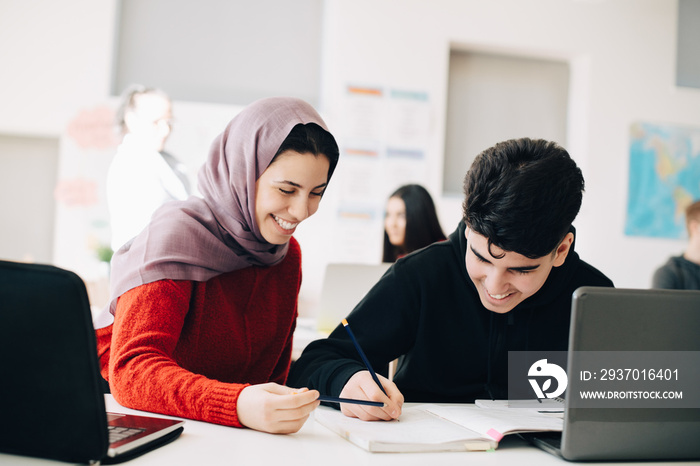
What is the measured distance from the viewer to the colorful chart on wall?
4.63 metres

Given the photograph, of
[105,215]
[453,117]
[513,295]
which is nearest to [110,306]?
[513,295]

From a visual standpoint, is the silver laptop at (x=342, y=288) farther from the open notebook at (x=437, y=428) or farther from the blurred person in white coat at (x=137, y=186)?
the open notebook at (x=437, y=428)

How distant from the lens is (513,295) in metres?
1.26

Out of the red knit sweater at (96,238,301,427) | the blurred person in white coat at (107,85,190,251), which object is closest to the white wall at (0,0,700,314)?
the blurred person in white coat at (107,85,190,251)

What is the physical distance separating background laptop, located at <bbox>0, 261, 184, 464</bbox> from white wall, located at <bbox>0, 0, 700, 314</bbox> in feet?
10.8

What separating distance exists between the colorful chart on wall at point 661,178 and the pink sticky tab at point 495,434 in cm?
408

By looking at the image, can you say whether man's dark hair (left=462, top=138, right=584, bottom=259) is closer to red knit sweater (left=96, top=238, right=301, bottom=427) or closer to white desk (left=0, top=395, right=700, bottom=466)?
white desk (left=0, top=395, right=700, bottom=466)

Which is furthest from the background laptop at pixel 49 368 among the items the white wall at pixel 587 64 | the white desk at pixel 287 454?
the white wall at pixel 587 64

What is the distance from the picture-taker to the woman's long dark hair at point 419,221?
314 cm

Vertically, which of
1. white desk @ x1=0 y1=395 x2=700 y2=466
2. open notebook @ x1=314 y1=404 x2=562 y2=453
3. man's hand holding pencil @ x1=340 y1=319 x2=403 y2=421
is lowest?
white desk @ x1=0 y1=395 x2=700 y2=466

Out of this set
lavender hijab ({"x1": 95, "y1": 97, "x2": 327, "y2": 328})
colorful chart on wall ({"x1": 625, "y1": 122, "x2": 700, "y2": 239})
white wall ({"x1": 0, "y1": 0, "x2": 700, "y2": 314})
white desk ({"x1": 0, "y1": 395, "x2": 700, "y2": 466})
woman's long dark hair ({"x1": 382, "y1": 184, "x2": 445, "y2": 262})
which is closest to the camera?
white desk ({"x1": 0, "y1": 395, "x2": 700, "y2": 466})

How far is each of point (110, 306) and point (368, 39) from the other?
3.22 meters

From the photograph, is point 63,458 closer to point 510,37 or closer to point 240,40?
point 240,40

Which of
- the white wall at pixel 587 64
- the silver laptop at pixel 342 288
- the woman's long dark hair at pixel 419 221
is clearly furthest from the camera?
the white wall at pixel 587 64
